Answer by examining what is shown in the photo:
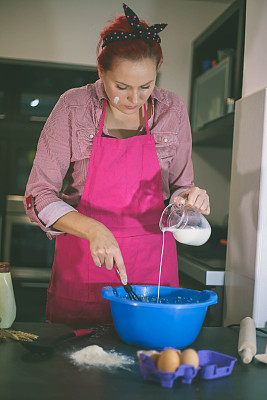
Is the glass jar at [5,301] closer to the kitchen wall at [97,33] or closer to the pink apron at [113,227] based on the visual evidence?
the pink apron at [113,227]

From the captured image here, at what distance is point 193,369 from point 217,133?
6.41ft

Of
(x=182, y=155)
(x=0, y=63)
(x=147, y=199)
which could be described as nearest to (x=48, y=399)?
(x=147, y=199)

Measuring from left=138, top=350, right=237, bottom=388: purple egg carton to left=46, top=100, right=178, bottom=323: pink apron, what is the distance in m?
0.58

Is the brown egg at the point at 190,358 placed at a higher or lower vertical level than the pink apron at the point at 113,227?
lower

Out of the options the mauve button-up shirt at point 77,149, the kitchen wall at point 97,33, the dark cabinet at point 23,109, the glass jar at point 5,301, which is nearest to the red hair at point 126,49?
the mauve button-up shirt at point 77,149

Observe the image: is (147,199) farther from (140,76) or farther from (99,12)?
(99,12)

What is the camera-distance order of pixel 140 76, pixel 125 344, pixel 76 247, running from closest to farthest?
pixel 125 344, pixel 140 76, pixel 76 247

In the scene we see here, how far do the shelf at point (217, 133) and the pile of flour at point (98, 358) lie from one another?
1.52m

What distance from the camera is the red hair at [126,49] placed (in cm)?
149

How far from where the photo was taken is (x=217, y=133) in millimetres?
2793

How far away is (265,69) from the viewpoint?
5.78 feet

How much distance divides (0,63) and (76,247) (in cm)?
219

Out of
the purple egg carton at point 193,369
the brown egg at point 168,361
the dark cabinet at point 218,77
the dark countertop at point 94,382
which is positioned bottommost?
the dark countertop at point 94,382

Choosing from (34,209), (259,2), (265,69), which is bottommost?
(34,209)
